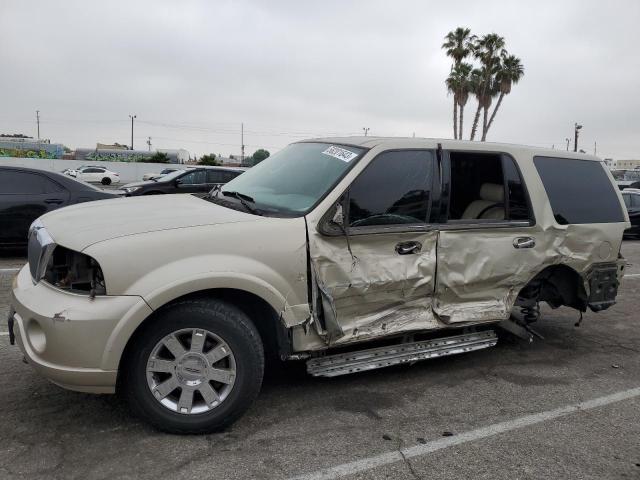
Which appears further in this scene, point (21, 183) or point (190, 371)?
point (21, 183)

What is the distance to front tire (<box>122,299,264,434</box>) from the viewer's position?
3.05 metres

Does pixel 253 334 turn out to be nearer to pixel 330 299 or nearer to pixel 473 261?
pixel 330 299

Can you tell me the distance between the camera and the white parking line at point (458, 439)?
288 cm

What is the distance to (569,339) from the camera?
5.48 metres

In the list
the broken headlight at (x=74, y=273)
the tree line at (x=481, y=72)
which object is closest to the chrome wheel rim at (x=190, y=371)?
the broken headlight at (x=74, y=273)

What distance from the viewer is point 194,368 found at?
10.2 feet

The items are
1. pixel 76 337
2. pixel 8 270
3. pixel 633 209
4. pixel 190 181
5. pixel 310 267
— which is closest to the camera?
pixel 76 337

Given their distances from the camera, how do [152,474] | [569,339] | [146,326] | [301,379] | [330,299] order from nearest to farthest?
1. [152,474]
2. [146,326]
3. [330,299]
4. [301,379]
5. [569,339]

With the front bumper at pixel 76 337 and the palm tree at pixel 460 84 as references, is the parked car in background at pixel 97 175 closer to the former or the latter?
the palm tree at pixel 460 84

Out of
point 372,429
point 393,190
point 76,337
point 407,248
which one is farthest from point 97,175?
point 372,429

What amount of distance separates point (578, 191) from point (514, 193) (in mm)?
775

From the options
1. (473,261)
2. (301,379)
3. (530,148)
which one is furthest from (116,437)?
(530,148)

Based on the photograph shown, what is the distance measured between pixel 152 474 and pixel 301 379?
1.52 m

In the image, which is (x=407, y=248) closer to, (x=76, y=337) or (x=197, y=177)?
(x=76, y=337)
